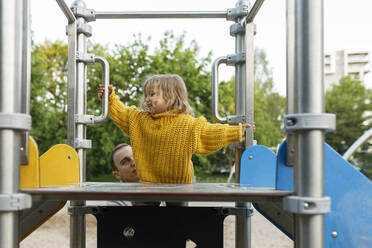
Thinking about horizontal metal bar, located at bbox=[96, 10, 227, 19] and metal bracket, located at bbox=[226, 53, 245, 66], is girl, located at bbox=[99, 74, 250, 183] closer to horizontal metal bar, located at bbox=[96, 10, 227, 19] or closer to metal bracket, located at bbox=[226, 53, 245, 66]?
metal bracket, located at bbox=[226, 53, 245, 66]

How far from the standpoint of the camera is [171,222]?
68.0 inches

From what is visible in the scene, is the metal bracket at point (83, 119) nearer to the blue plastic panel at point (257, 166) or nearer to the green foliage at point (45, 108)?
the blue plastic panel at point (257, 166)

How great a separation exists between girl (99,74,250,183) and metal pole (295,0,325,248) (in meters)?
1.00

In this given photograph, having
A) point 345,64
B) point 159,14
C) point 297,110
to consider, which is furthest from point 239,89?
point 345,64

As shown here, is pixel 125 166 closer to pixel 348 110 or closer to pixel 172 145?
pixel 172 145

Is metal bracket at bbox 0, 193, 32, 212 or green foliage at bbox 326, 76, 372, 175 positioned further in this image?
green foliage at bbox 326, 76, 372, 175

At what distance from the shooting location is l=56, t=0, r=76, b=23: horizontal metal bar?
209 cm

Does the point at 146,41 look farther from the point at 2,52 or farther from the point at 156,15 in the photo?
the point at 2,52

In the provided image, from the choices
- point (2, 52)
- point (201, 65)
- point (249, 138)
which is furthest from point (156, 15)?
point (201, 65)

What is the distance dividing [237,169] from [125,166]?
136cm

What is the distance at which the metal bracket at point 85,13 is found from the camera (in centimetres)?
237

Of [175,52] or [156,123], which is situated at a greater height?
[175,52]

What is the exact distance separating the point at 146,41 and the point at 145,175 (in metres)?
11.4

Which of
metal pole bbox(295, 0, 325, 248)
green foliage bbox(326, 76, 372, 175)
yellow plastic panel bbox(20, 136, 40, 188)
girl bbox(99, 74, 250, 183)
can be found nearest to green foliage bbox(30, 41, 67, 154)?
girl bbox(99, 74, 250, 183)
